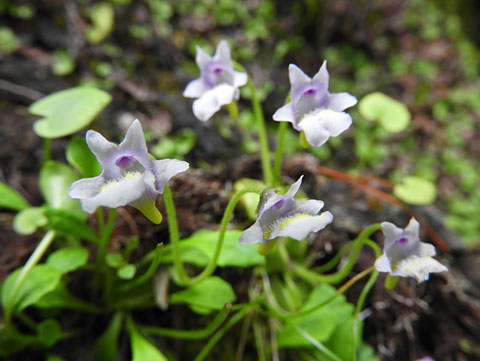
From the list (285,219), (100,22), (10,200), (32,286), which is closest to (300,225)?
(285,219)

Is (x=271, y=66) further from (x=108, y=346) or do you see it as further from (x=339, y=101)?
(x=108, y=346)

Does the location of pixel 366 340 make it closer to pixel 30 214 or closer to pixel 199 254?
pixel 199 254

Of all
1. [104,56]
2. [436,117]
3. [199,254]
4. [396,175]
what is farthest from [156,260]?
[436,117]

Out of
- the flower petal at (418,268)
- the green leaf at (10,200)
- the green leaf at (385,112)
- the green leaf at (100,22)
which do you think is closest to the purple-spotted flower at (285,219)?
the flower petal at (418,268)

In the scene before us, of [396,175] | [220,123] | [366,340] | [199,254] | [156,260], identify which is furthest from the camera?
[396,175]

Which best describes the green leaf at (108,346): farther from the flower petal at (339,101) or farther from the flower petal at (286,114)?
the flower petal at (339,101)

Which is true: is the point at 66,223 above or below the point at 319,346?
above

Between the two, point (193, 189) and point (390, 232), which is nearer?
point (390, 232)
